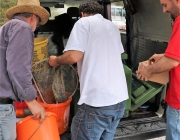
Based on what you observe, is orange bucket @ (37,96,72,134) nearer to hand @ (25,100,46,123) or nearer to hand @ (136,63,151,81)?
hand @ (25,100,46,123)

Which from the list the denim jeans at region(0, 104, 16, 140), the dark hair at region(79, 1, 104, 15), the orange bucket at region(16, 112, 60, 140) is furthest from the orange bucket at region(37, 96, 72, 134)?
the dark hair at region(79, 1, 104, 15)

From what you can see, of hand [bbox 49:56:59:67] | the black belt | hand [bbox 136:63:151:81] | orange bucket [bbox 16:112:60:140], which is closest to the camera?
the black belt

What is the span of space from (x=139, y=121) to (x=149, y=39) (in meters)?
1.64

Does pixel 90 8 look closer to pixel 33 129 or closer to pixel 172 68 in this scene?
pixel 172 68

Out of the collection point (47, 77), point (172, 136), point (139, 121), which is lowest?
point (139, 121)

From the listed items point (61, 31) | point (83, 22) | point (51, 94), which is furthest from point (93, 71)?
point (61, 31)

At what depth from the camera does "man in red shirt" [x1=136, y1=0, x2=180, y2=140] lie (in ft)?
5.63

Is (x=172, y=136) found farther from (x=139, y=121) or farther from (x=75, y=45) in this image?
(x=75, y=45)

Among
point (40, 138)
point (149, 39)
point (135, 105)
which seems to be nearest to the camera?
point (40, 138)

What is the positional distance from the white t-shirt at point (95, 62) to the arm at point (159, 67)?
315mm

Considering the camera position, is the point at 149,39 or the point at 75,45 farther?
the point at 149,39

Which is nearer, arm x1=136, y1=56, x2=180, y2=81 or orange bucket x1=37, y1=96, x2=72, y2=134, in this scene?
arm x1=136, y1=56, x2=180, y2=81

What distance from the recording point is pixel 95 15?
1.95 m

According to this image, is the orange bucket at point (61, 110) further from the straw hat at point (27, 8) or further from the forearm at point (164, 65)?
the forearm at point (164, 65)
